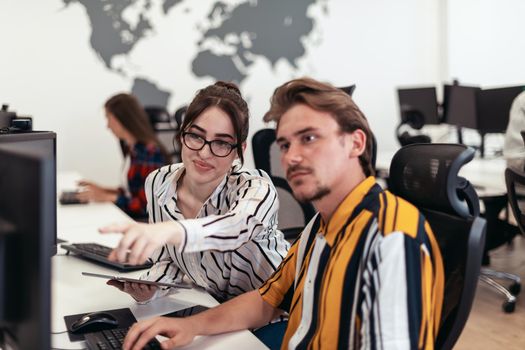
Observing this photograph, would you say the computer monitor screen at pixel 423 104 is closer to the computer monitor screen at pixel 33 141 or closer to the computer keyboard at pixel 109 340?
the computer monitor screen at pixel 33 141

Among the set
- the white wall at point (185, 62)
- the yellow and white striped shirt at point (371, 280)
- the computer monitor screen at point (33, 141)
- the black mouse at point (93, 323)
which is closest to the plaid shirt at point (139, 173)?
the white wall at point (185, 62)

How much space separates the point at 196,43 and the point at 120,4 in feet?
2.61

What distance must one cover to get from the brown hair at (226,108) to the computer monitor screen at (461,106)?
3233mm

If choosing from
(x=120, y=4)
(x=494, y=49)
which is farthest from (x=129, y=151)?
(x=494, y=49)

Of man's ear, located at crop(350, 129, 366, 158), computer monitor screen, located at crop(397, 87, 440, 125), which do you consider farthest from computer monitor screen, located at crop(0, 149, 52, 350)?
computer monitor screen, located at crop(397, 87, 440, 125)

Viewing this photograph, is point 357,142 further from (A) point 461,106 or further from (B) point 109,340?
(A) point 461,106

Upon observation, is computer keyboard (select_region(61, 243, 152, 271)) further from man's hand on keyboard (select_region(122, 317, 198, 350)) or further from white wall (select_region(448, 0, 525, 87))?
white wall (select_region(448, 0, 525, 87))

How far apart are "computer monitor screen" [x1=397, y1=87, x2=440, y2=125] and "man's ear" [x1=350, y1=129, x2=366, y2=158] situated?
4.35 m

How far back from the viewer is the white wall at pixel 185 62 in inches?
201

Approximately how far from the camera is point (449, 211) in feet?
4.37

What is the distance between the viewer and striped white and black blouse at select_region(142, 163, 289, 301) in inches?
64.2

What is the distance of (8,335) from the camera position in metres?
0.92

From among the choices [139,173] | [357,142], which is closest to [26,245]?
[357,142]

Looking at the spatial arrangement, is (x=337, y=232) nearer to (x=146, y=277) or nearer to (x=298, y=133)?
(x=298, y=133)
